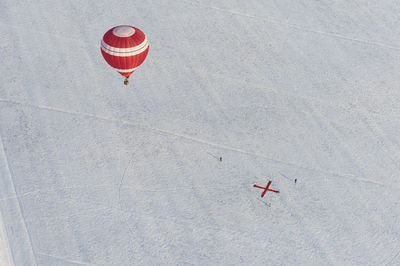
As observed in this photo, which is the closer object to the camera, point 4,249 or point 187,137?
point 4,249

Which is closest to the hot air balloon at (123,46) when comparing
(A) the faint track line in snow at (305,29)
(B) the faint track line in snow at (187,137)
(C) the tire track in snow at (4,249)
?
(B) the faint track line in snow at (187,137)

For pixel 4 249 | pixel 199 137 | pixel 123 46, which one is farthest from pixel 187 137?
pixel 4 249

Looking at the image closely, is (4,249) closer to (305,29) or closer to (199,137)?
(199,137)

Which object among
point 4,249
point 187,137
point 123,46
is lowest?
Result: point 4,249

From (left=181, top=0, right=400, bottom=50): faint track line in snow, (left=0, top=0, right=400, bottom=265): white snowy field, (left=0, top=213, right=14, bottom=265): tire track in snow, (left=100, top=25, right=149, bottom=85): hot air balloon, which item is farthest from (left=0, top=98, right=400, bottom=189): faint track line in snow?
(left=181, top=0, right=400, bottom=50): faint track line in snow

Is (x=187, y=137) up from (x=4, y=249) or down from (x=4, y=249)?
up

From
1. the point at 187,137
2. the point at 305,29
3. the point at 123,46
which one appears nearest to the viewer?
the point at 123,46

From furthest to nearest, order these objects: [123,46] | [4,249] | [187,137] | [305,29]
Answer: [305,29], [187,137], [123,46], [4,249]

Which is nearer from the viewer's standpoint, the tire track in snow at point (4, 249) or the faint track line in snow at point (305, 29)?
the tire track in snow at point (4, 249)

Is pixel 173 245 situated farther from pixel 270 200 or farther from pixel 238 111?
pixel 238 111

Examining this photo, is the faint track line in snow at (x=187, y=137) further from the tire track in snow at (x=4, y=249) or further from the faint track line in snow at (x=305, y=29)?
the faint track line in snow at (x=305, y=29)
